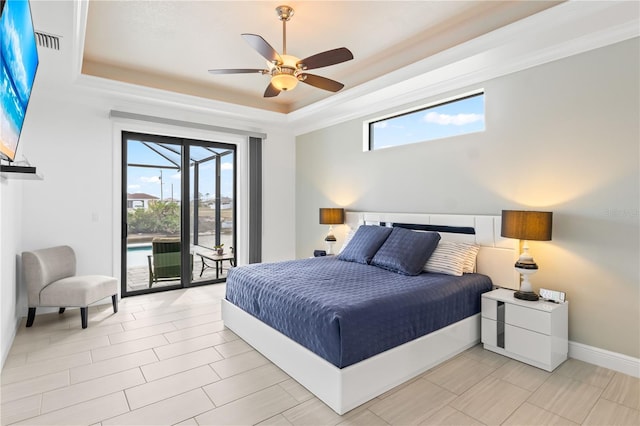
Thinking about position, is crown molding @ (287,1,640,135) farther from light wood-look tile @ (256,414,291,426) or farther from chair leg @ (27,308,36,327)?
chair leg @ (27,308,36,327)

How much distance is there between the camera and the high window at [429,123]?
3.70m

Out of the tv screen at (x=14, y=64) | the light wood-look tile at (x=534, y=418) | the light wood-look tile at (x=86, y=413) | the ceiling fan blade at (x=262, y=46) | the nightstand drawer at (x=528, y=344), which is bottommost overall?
the light wood-look tile at (x=86, y=413)

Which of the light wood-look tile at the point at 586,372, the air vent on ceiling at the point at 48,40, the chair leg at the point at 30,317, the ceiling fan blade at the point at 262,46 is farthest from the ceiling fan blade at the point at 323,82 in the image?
the chair leg at the point at 30,317

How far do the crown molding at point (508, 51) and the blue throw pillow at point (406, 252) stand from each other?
64.0 inches

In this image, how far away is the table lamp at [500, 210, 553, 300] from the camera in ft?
9.02

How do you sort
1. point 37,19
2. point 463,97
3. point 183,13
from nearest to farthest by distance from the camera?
point 37,19 < point 183,13 < point 463,97

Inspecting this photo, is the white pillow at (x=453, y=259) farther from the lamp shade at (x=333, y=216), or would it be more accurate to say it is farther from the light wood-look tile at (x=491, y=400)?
the lamp shade at (x=333, y=216)

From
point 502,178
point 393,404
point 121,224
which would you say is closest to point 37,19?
point 121,224

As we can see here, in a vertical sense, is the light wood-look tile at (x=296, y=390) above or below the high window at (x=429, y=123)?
below

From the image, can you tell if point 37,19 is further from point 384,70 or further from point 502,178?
point 502,178

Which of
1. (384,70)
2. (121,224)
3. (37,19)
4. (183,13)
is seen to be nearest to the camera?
(37,19)

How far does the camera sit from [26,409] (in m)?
2.13

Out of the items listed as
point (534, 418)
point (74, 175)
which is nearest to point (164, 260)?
point (74, 175)

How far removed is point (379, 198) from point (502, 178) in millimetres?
1608
